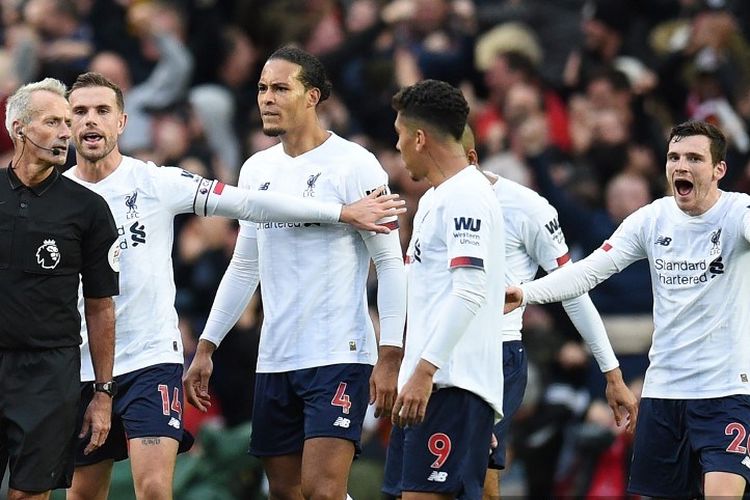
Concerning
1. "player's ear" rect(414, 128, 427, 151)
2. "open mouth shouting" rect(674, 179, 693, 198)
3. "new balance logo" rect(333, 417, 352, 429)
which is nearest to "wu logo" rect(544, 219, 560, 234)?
"open mouth shouting" rect(674, 179, 693, 198)

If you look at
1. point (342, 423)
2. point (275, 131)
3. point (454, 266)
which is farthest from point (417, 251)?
point (275, 131)

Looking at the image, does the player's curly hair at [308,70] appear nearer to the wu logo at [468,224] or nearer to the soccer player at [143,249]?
the soccer player at [143,249]

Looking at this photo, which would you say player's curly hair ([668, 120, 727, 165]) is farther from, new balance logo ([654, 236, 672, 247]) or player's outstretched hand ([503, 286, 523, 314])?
player's outstretched hand ([503, 286, 523, 314])

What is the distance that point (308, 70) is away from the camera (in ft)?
31.4

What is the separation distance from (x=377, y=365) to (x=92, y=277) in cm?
166

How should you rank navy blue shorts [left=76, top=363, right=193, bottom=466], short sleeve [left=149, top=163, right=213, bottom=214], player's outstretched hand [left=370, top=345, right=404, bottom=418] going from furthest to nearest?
short sleeve [left=149, top=163, right=213, bottom=214] < navy blue shorts [left=76, top=363, right=193, bottom=466] < player's outstretched hand [left=370, top=345, right=404, bottom=418]

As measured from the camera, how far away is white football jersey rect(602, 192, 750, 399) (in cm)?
931

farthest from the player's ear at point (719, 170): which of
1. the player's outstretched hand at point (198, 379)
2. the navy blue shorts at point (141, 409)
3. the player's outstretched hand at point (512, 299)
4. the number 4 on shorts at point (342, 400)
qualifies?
the navy blue shorts at point (141, 409)

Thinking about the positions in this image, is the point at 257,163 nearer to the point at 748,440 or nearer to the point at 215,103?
the point at 748,440

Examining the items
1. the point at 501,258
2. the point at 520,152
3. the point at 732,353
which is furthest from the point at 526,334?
the point at 501,258

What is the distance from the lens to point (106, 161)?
941 centimetres

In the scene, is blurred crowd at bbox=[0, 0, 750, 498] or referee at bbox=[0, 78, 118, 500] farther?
blurred crowd at bbox=[0, 0, 750, 498]

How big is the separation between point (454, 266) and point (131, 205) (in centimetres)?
211

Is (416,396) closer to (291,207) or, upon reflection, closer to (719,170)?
(291,207)
